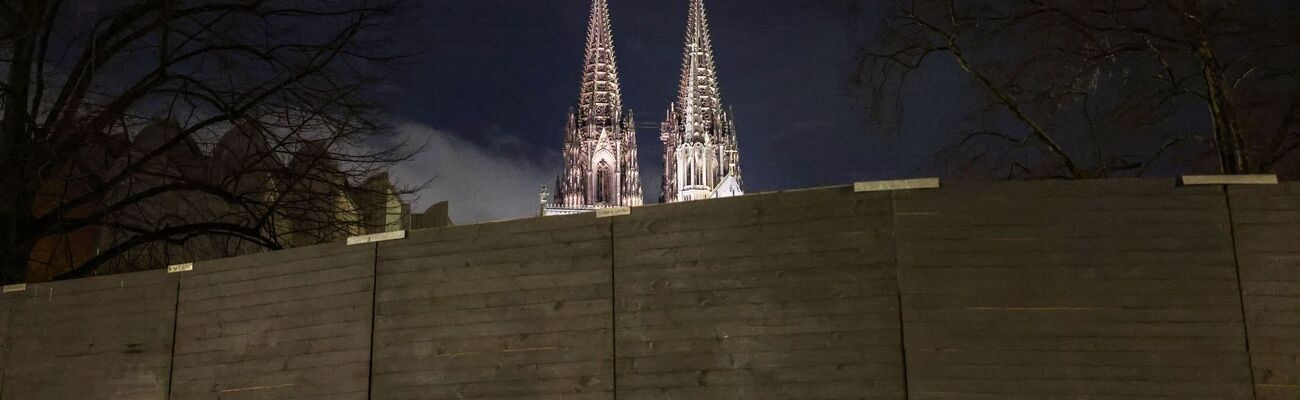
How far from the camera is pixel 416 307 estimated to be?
10.3 metres

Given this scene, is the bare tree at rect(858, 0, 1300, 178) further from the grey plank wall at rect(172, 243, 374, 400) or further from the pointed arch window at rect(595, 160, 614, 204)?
the pointed arch window at rect(595, 160, 614, 204)

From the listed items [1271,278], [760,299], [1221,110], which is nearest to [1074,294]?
[1271,278]

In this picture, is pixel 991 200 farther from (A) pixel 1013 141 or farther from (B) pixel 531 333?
(A) pixel 1013 141

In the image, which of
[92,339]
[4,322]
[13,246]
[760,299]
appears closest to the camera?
[760,299]

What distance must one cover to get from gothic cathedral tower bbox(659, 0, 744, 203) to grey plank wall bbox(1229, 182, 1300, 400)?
3875 inches

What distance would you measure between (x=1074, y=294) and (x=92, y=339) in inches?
402

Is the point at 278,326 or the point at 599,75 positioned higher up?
the point at 599,75

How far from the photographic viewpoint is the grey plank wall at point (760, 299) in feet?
28.4

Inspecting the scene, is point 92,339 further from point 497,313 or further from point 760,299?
point 760,299

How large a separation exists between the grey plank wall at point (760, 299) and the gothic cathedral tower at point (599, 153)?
326 feet

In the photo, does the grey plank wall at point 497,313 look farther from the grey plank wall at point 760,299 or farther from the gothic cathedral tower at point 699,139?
the gothic cathedral tower at point 699,139

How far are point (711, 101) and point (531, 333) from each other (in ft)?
341

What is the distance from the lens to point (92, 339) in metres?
12.2

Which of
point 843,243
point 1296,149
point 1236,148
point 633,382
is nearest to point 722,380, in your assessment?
point 633,382
